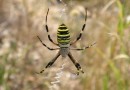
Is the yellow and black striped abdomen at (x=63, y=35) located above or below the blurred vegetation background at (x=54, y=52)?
above

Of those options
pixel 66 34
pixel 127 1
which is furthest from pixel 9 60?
pixel 66 34

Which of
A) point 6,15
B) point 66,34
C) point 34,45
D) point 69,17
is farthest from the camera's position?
point 6,15

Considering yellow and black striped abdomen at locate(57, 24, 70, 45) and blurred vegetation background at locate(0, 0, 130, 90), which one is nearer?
yellow and black striped abdomen at locate(57, 24, 70, 45)

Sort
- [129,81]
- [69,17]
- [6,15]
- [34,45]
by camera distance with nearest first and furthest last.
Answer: [129,81], [69,17], [34,45], [6,15]

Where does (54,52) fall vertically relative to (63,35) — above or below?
below

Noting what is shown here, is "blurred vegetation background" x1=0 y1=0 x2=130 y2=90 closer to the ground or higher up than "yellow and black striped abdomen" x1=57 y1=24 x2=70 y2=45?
closer to the ground

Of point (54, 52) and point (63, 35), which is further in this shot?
point (54, 52)

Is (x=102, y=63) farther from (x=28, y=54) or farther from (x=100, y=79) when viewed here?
(x=28, y=54)

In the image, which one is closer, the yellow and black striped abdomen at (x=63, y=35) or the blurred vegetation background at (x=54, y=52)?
the yellow and black striped abdomen at (x=63, y=35)
